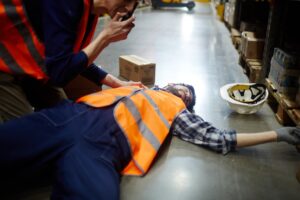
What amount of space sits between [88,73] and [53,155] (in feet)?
3.15

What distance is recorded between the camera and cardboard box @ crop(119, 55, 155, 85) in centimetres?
377

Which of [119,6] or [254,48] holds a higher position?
[119,6]

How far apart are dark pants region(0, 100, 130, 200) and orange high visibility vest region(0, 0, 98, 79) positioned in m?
0.30

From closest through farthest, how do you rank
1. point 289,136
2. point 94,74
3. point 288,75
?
point 289,136, point 94,74, point 288,75

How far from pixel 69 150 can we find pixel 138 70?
7.14 feet

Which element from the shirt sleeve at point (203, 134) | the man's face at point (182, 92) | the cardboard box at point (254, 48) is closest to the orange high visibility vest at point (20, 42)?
the shirt sleeve at point (203, 134)

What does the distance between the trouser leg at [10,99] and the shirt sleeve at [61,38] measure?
15.1 inches

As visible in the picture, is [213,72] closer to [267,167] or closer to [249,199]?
[267,167]

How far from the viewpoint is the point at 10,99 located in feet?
6.51

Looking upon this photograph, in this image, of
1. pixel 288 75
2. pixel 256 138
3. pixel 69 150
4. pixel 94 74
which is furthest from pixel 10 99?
pixel 288 75

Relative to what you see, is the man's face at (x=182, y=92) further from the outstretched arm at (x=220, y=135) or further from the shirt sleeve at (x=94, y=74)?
the shirt sleeve at (x=94, y=74)

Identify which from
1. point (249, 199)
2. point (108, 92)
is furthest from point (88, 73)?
point (249, 199)

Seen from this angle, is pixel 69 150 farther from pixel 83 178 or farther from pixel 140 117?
pixel 140 117

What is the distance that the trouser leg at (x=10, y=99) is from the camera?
193 cm
